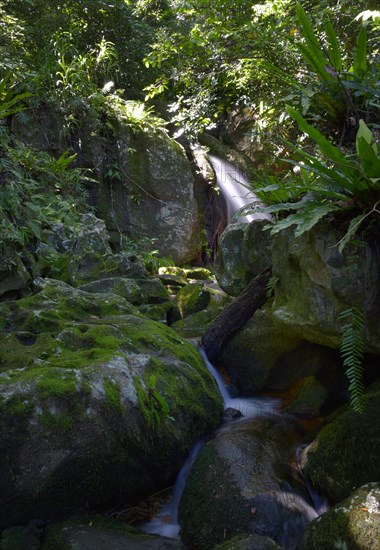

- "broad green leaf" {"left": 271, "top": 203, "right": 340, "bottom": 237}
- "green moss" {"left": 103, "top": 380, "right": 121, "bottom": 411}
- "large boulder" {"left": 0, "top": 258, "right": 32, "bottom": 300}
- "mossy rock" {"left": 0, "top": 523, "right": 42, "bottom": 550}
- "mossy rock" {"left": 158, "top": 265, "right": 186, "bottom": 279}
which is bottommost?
"mossy rock" {"left": 0, "top": 523, "right": 42, "bottom": 550}

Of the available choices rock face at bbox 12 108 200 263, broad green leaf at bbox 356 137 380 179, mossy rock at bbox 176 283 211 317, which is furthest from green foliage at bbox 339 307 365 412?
rock face at bbox 12 108 200 263

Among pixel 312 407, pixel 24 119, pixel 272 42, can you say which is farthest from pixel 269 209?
pixel 24 119

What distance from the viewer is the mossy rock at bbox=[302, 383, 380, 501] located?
294 centimetres

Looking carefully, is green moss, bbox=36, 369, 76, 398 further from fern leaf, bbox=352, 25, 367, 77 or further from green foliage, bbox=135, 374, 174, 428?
fern leaf, bbox=352, 25, 367, 77

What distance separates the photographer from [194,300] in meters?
6.64

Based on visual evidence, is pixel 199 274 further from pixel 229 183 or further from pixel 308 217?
pixel 308 217

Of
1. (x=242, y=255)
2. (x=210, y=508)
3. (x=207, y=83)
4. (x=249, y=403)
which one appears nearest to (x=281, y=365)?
(x=249, y=403)

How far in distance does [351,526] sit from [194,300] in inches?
175

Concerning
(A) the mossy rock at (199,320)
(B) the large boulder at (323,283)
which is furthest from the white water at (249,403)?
A: (A) the mossy rock at (199,320)

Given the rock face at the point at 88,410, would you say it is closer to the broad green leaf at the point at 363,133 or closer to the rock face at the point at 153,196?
the broad green leaf at the point at 363,133

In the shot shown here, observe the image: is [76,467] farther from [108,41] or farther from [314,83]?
[108,41]

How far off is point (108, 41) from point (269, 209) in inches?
Result: 437

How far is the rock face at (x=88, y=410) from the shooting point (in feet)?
8.80

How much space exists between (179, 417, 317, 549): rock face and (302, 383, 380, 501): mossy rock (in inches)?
7.5
